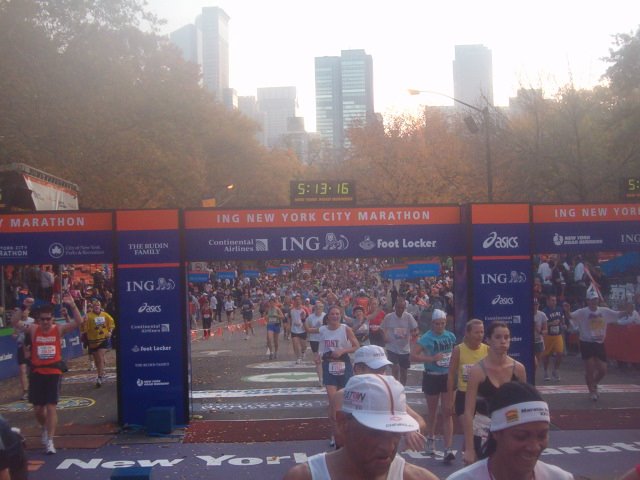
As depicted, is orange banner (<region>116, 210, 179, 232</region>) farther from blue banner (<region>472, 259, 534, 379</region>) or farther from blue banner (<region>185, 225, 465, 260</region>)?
blue banner (<region>472, 259, 534, 379</region>)

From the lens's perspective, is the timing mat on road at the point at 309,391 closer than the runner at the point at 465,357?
No

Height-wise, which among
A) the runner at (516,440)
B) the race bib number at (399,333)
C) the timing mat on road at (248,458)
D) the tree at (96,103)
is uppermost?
the tree at (96,103)

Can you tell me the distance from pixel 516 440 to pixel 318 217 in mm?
9527

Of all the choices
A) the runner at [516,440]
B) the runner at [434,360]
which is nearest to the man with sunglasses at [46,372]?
the runner at [434,360]

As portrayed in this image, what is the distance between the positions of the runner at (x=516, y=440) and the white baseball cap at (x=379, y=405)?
1.52ft

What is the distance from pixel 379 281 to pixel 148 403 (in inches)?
1454

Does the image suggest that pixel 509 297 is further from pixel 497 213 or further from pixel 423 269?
pixel 423 269

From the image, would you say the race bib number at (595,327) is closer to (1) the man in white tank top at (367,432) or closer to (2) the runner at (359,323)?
(2) the runner at (359,323)

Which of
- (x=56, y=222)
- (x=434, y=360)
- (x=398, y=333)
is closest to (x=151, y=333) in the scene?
(x=56, y=222)

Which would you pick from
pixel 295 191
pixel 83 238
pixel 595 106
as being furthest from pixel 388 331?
pixel 595 106

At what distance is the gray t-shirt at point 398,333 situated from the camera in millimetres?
13180

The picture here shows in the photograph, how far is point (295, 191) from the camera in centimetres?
1343

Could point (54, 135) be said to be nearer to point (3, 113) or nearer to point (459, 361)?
point (3, 113)

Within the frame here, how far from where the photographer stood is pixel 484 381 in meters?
6.77
